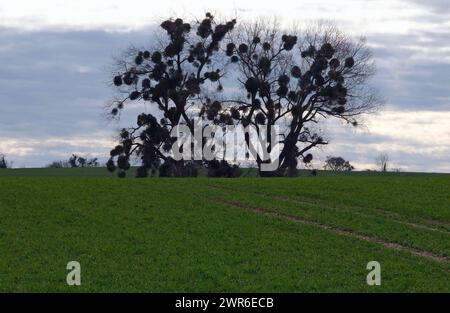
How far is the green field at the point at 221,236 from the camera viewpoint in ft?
82.0

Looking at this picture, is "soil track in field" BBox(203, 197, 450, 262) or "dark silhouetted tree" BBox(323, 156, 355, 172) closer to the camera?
"soil track in field" BBox(203, 197, 450, 262)

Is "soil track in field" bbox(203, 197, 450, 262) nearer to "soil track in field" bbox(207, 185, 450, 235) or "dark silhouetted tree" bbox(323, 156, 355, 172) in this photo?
"soil track in field" bbox(207, 185, 450, 235)

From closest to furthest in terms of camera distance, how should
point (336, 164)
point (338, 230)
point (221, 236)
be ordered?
point (221, 236), point (338, 230), point (336, 164)

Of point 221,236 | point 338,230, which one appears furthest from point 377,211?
point 221,236

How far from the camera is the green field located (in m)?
25.0

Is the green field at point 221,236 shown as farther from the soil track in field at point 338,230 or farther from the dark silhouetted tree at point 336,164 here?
the dark silhouetted tree at point 336,164

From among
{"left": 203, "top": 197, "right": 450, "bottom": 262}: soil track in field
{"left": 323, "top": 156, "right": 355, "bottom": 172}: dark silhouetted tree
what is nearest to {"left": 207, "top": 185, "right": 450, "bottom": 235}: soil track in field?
{"left": 203, "top": 197, "right": 450, "bottom": 262}: soil track in field

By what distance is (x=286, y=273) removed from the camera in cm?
2588

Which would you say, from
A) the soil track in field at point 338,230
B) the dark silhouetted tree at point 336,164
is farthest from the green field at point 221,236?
the dark silhouetted tree at point 336,164

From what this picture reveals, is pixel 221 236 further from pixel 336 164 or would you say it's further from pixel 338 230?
pixel 336 164

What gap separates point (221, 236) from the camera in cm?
3222

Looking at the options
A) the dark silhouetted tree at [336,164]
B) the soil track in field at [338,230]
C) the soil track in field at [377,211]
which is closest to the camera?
the soil track in field at [338,230]
